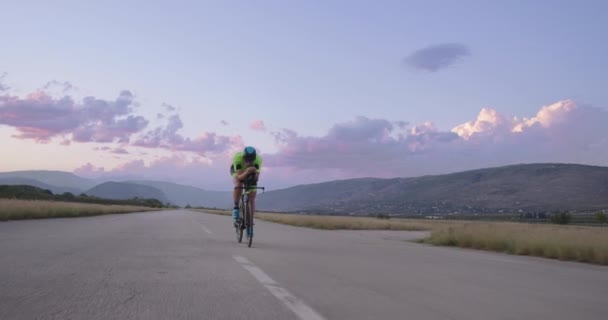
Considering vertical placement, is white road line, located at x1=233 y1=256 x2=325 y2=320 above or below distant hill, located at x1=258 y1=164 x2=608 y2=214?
below

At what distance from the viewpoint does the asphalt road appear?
5125 mm

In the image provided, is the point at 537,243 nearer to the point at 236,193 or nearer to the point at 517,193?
the point at 236,193

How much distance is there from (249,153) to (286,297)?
22.0 feet

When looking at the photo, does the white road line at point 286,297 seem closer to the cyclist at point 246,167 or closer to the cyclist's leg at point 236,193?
the cyclist at point 246,167

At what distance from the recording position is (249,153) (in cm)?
1228

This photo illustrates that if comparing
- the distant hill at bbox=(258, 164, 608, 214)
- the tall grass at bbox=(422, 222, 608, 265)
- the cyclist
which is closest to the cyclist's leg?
the cyclist

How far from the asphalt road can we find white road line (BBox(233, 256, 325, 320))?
12 mm

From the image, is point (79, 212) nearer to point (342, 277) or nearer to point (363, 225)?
point (363, 225)

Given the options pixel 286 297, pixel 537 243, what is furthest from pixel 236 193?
pixel 537 243

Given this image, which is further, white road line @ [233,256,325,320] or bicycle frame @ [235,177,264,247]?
bicycle frame @ [235,177,264,247]

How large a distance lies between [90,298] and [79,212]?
33199 millimetres

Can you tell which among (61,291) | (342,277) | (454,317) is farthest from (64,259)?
(454,317)

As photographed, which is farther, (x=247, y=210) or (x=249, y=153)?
(x=247, y=210)

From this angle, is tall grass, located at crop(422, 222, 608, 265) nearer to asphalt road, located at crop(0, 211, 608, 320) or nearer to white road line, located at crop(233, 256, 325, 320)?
asphalt road, located at crop(0, 211, 608, 320)
